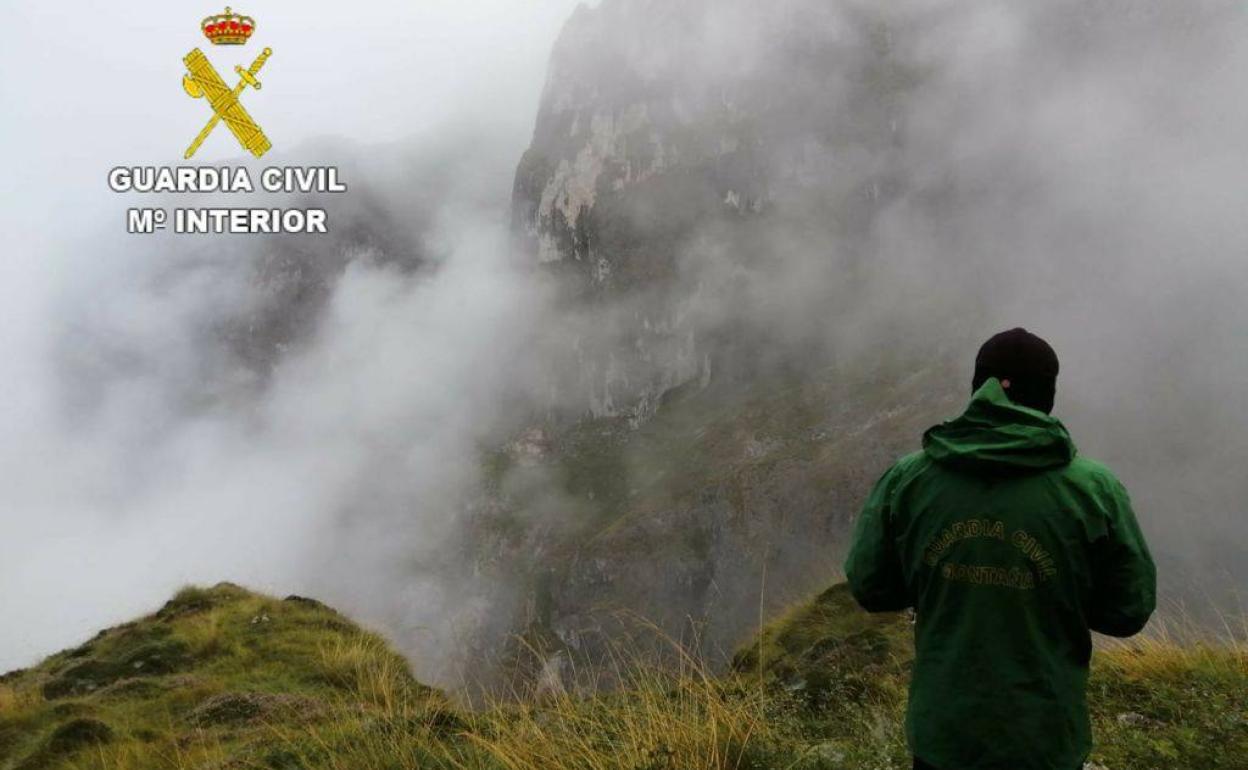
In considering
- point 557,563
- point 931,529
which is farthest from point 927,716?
point 557,563

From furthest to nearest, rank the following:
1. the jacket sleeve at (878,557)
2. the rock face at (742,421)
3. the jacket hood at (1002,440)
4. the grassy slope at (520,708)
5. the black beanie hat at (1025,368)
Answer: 1. the rock face at (742,421)
2. the grassy slope at (520,708)
3. the jacket sleeve at (878,557)
4. the black beanie hat at (1025,368)
5. the jacket hood at (1002,440)

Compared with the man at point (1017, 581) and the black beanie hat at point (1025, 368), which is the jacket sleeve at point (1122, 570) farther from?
the black beanie hat at point (1025, 368)

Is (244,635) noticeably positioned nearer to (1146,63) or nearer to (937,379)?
(937,379)

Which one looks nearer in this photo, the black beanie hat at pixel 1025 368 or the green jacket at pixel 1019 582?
the green jacket at pixel 1019 582

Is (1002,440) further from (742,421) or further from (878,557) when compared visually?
(742,421)

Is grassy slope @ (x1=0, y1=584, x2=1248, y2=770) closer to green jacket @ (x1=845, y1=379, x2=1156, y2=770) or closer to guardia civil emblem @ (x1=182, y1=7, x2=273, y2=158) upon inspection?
green jacket @ (x1=845, y1=379, x2=1156, y2=770)

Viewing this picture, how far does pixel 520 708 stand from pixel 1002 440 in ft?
15.7

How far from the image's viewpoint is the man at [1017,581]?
331cm

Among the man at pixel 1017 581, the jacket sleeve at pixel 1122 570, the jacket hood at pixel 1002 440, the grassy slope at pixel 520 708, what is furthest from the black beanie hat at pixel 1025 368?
the grassy slope at pixel 520 708

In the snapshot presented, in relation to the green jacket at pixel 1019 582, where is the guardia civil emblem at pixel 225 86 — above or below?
above

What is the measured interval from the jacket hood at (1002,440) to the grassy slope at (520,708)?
7.53 ft

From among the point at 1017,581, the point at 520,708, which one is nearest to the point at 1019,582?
the point at 1017,581

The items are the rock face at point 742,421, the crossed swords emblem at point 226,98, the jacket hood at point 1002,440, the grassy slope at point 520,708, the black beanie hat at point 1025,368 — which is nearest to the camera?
the jacket hood at point 1002,440

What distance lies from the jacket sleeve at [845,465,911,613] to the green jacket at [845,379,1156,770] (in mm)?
233
